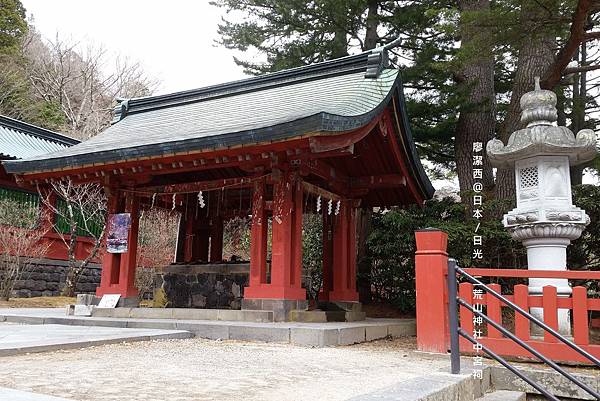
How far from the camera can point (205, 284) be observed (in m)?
9.77

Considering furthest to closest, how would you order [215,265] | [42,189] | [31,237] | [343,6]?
[42,189], [31,237], [343,6], [215,265]

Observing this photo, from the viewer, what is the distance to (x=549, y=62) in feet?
38.3

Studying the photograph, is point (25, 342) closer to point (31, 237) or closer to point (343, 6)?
point (31, 237)

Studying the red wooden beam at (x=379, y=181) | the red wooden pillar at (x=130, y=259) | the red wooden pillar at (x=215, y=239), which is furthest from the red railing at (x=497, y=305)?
the red wooden pillar at (x=215, y=239)

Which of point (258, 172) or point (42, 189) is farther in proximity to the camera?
point (42, 189)

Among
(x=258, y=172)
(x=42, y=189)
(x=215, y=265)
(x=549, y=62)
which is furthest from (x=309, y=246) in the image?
(x=42, y=189)

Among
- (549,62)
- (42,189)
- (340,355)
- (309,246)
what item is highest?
(549,62)

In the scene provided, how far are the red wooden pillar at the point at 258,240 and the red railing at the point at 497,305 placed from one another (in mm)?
2865

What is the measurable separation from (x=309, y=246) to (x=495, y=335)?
8206 mm

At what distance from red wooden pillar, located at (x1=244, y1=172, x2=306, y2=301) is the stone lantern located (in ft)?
10.2

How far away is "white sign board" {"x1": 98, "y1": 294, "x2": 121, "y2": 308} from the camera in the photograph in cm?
903

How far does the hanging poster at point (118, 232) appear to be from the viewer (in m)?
9.30

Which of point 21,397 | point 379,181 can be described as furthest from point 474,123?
point 21,397

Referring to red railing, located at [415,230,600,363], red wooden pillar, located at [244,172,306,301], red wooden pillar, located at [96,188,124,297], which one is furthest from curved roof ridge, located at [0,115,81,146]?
red railing, located at [415,230,600,363]
